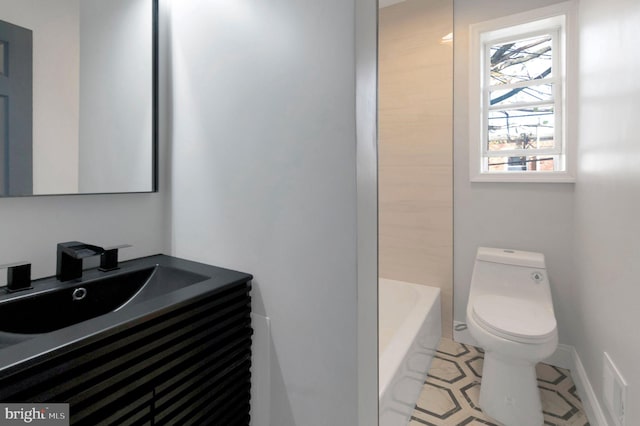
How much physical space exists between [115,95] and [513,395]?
2141mm

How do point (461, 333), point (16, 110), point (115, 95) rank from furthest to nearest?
point (461, 333) → point (115, 95) → point (16, 110)

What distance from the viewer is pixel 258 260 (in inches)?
41.9

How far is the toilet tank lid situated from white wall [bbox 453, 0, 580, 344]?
73mm

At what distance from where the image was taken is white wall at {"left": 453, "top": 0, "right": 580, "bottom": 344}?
6.63 ft

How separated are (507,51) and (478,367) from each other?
2.12 meters

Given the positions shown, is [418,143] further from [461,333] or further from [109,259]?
[109,259]

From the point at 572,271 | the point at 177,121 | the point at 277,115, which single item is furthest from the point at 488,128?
the point at 177,121

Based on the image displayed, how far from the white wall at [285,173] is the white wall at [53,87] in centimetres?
34

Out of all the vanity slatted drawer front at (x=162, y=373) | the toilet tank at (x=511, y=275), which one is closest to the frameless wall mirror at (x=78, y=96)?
the vanity slatted drawer front at (x=162, y=373)

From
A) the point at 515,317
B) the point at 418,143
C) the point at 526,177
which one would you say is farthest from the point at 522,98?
the point at 515,317

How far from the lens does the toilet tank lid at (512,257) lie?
6.48 feet

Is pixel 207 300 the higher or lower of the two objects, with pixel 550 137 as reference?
lower

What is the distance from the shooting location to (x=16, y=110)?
35.9 inches

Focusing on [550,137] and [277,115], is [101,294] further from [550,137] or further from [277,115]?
[550,137]
